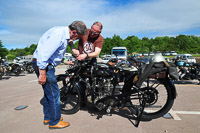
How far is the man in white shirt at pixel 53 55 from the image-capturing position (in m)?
2.25

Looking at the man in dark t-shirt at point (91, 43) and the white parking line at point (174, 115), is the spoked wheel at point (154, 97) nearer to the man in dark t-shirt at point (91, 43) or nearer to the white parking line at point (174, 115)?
the white parking line at point (174, 115)

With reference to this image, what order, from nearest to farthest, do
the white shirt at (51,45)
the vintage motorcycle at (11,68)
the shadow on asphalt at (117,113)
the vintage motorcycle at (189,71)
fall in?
the white shirt at (51,45) → the shadow on asphalt at (117,113) → the vintage motorcycle at (189,71) → the vintage motorcycle at (11,68)

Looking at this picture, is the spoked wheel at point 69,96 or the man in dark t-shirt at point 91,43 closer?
the spoked wheel at point 69,96

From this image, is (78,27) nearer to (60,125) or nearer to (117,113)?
(60,125)

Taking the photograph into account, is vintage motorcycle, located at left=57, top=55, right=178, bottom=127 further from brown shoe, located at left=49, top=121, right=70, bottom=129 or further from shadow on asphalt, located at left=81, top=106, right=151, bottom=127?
brown shoe, located at left=49, top=121, right=70, bottom=129

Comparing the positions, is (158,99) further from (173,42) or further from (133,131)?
(173,42)

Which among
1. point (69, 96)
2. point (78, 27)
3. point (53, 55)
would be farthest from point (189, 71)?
point (53, 55)

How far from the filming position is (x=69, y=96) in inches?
128

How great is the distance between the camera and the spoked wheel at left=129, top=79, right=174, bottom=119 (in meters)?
2.64

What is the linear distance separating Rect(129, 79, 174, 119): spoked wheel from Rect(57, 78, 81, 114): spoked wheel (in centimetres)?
113

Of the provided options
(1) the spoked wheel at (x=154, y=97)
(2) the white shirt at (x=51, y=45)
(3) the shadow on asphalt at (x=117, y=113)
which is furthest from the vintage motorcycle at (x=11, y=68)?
(1) the spoked wheel at (x=154, y=97)

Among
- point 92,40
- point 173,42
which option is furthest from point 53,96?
point 173,42

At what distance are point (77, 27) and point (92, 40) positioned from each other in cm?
115

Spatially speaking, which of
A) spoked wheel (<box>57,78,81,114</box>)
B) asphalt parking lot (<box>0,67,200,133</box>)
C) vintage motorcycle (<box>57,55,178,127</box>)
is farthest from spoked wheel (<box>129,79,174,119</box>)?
spoked wheel (<box>57,78,81,114</box>)
